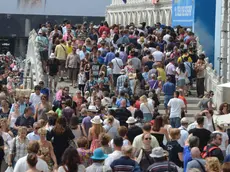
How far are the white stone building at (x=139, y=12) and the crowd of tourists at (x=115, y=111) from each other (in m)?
22.2

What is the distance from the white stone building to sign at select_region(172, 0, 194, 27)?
1391 centimetres

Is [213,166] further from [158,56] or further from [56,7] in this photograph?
[56,7]

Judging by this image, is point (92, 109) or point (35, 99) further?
point (35, 99)

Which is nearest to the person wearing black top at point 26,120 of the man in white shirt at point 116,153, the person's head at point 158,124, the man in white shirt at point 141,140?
the person's head at point 158,124

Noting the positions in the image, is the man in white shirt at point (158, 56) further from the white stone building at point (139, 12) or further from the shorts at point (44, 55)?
the white stone building at point (139, 12)

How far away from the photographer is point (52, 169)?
16.4 m

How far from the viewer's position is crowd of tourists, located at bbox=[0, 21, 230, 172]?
49.4 feet

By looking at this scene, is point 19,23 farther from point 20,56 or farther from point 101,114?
point 101,114

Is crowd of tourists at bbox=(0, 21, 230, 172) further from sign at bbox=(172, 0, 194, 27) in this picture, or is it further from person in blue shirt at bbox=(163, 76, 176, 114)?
sign at bbox=(172, 0, 194, 27)

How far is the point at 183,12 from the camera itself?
41750 mm

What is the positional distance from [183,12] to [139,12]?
88.1ft

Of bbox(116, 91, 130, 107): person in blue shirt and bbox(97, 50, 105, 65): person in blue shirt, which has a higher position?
bbox(97, 50, 105, 65): person in blue shirt

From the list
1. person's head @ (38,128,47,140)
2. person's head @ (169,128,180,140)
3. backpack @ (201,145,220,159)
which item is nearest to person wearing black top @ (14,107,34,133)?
person's head @ (38,128,47,140)

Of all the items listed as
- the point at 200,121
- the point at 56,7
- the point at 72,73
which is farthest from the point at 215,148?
the point at 56,7
